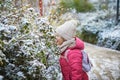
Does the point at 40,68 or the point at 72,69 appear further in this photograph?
the point at 40,68

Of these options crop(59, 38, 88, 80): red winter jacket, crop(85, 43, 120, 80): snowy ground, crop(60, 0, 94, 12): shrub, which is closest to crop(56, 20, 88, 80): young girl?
crop(59, 38, 88, 80): red winter jacket

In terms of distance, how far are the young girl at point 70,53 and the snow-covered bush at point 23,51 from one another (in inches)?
12.9

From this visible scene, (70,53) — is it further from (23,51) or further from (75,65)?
(23,51)

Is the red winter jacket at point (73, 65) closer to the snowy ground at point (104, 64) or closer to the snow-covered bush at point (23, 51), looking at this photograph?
the snow-covered bush at point (23, 51)

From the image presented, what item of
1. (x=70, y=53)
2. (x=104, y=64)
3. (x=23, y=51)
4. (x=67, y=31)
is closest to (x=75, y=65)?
(x=70, y=53)

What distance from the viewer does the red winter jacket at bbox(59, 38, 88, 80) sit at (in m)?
4.58

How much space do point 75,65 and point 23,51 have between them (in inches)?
25.7

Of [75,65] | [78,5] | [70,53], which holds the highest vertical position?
[70,53]

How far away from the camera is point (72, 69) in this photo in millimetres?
4586

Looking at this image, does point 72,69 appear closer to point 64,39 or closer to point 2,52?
point 64,39

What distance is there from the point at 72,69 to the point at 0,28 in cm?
92

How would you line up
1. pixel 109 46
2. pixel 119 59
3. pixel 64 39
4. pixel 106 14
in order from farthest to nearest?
pixel 106 14 → pixel 109 46 → pixel 119 59 → pixel 64 39

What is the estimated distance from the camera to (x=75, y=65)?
4.58 metres

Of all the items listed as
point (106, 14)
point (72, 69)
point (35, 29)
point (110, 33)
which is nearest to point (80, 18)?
point (106, 14)
